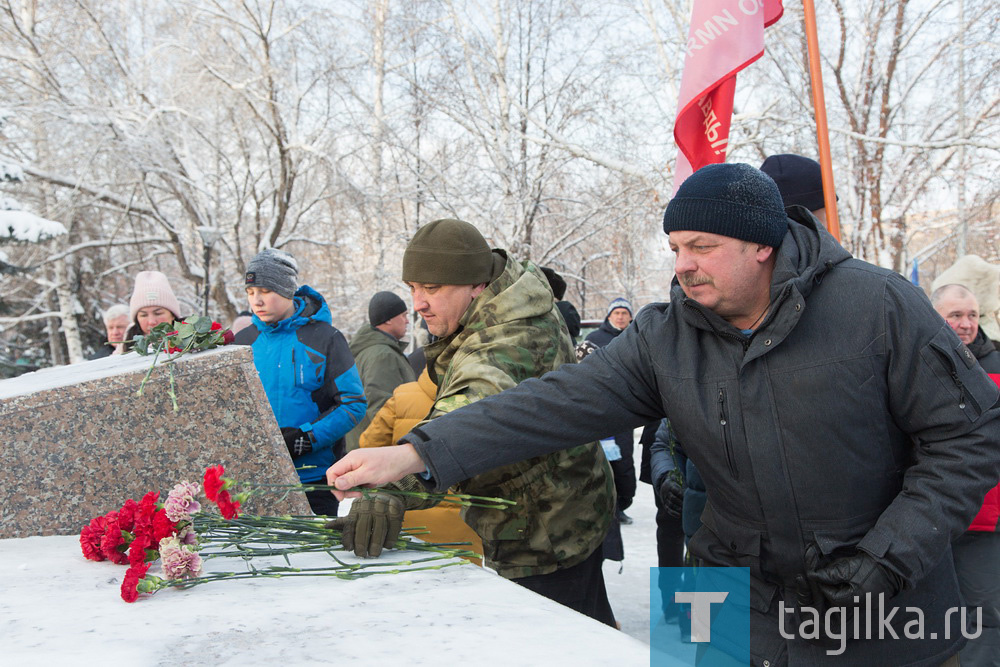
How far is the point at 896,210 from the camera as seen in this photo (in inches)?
550

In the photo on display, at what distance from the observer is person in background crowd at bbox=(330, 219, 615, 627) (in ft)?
7.53

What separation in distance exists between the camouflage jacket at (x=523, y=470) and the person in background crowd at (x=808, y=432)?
28cm

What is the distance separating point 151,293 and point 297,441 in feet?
4.60

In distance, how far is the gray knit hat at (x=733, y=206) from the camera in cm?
184

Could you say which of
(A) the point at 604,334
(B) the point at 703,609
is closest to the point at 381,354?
(A) the point at 604,334

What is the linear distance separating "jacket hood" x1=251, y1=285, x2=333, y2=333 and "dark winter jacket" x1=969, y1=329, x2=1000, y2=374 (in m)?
2.93

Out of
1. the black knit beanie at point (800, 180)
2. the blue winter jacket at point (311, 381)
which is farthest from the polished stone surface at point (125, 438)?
the black knit beanie at point (800, 180)

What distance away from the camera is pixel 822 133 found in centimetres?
338

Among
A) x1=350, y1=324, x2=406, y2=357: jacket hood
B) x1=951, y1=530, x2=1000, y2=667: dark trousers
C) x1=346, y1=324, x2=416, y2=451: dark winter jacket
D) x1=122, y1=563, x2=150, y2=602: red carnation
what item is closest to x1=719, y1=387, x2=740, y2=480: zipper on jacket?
x1=122, y1=563, x2=150, y2=602: red carnation

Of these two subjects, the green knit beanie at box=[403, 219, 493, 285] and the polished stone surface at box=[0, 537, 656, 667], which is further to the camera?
the green knit beanie at box=[403, 219, 493, 285]

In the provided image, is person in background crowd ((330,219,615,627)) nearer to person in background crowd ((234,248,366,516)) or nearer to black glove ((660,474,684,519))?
black glove ((660,474,684,519))

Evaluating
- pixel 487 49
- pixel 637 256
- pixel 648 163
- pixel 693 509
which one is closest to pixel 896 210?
pixel 648 163

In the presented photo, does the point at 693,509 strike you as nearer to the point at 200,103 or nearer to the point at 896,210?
the point at 896,210

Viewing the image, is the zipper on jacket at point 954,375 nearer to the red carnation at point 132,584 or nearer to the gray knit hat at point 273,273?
the red carnation at point 132,584
